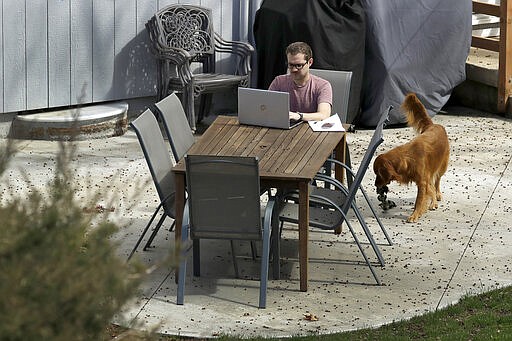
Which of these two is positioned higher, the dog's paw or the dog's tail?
the dog's tail

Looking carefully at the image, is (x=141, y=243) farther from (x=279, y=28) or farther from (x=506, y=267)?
(x=279, y=28)

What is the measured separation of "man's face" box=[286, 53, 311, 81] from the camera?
26.3ft

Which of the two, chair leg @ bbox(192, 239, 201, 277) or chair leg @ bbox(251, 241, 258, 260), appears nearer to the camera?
chair leg @ bbox(192, 239, 201, 277)

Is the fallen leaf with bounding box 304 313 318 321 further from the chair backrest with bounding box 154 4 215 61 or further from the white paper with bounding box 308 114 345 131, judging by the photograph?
the chair backrest with bounding box 154 4 215 61

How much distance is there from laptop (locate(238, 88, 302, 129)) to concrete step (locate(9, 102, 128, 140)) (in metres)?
Result: 2.98

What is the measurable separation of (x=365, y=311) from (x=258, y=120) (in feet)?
6.06

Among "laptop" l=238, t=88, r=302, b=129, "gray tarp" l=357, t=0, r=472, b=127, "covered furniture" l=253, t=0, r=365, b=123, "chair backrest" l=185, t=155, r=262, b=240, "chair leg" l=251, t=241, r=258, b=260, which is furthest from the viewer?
"gray tarp" l=357, t=0, r=472, b=127

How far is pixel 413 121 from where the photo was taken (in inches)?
346

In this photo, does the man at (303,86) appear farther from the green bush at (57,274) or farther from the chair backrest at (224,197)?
the green bush at (57,274)

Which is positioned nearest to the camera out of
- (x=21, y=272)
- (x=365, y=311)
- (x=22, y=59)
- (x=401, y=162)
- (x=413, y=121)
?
(x=21, y=272)

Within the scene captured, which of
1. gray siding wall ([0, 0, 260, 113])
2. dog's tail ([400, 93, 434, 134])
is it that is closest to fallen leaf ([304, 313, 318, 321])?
dog's tail ([400, 93, 434, 134])

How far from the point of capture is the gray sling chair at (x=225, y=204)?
6266mm

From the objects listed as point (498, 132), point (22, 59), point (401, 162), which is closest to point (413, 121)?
point (401, 162)

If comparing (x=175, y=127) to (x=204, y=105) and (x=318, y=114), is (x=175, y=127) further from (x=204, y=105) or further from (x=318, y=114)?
(x=204, y=105)
